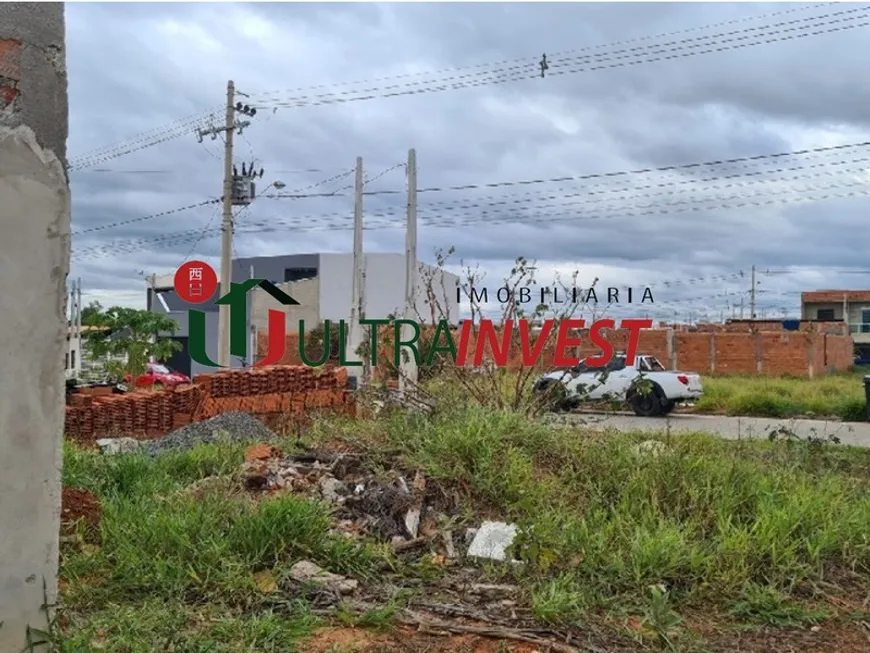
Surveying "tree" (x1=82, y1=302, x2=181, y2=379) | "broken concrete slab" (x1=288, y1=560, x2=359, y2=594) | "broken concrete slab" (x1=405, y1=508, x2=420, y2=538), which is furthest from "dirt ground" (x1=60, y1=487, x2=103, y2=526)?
"tree" (x1=82, y1=302, x2=181, y2=379)

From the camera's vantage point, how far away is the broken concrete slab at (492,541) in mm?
4711

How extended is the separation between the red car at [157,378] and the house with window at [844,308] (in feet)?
146

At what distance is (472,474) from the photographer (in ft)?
→ 18.9

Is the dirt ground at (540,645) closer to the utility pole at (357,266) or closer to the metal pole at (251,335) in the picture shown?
the utility pole at (357,266)

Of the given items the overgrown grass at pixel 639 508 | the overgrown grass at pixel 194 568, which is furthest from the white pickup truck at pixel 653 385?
the overgrown grass at pixel 194 568

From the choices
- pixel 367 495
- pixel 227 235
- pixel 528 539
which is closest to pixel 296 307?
pixel 227 235

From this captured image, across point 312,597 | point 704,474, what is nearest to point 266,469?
point 312,597

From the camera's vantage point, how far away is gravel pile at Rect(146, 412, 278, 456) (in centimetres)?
884

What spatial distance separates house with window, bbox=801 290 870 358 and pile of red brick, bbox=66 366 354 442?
49.1 m

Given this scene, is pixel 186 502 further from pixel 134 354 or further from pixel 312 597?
pixel 134 354

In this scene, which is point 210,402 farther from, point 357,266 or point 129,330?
point 357,266

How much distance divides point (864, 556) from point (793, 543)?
50 centimetres

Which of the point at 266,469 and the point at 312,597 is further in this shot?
the point at 266,469

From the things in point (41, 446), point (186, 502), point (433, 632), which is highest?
point (41, 446)
